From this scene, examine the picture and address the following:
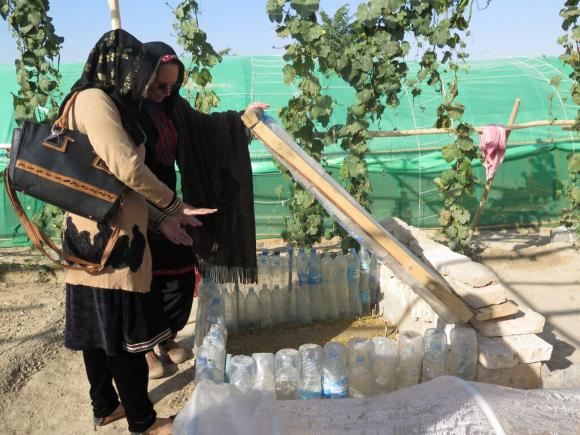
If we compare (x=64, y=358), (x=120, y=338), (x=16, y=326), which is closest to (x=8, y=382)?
(x=64, y=358)

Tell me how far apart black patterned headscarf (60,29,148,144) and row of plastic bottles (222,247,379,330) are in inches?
86.0

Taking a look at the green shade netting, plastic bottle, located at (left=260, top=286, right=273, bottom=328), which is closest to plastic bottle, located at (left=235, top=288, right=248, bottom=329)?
plastic bottle, located at (left=260, top=286, right=273, bottom=328)

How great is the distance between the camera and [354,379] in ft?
8.88

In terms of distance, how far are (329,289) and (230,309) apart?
81 cm

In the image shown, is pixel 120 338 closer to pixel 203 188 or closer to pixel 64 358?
pixel 203 188

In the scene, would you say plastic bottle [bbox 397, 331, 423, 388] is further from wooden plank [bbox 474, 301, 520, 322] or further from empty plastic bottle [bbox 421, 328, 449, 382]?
wooden plank [bbox 474, 301, 520, 322]

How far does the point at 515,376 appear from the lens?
9.25 ft

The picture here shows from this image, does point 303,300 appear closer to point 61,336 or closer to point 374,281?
point 374,281

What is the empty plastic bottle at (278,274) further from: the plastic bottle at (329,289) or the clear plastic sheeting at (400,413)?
the clear plastic sheeting at (400,413)

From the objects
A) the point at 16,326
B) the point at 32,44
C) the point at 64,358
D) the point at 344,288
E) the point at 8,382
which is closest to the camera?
the point at 8,382

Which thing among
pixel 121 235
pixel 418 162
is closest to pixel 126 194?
pixel 121 235

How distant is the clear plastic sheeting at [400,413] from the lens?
1.65 meters

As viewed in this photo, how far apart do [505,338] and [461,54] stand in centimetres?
342

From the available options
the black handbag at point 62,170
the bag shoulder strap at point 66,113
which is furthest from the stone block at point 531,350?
the bag shoulder strap at point 66,113
